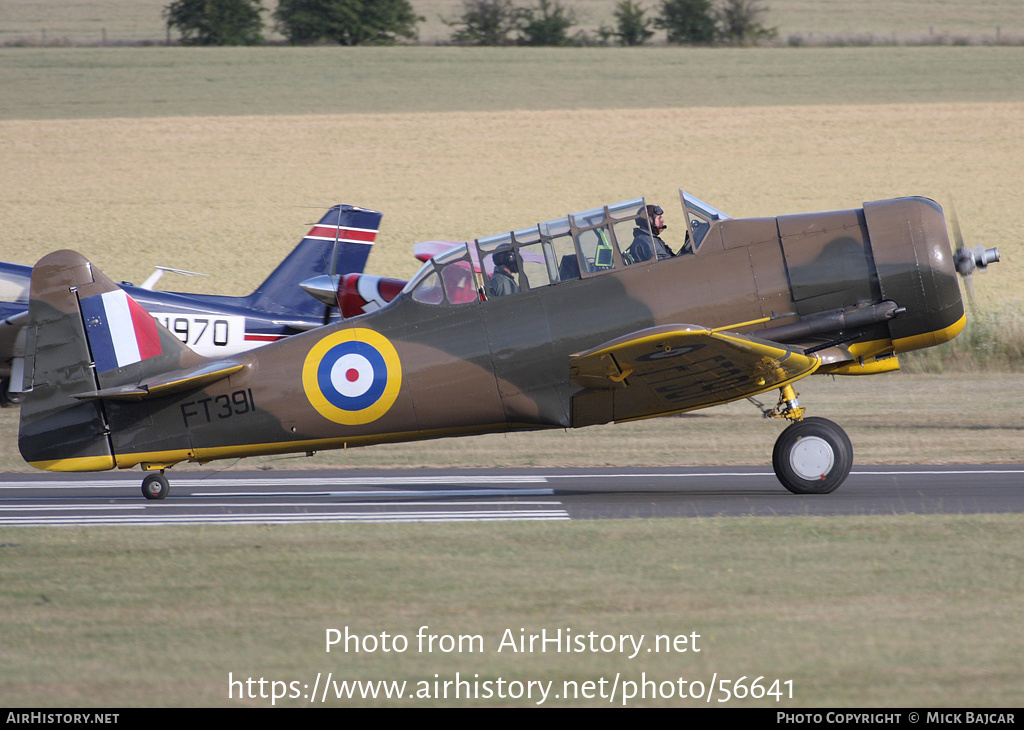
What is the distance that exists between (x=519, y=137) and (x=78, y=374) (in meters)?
34.6

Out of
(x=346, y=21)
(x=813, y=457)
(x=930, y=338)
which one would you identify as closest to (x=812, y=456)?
(x=813, y=457)

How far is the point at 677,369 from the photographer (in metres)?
9.80

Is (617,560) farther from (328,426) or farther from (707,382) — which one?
(328,426)

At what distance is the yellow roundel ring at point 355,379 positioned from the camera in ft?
34.6

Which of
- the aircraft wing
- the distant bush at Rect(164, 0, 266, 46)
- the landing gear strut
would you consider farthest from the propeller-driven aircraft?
the distant bush at Rect(164, 0, 266, 46)

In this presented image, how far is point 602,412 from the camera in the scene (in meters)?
10.5

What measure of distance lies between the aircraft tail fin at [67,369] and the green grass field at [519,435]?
1.39 metres

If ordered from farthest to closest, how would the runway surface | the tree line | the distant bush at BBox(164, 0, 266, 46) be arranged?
1. the distant bush at BBox(164, 0, 266, 46)
2. the tree line
3. the runway surface

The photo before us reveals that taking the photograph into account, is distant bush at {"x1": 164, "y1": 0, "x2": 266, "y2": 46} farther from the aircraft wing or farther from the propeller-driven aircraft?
the aircraft wing

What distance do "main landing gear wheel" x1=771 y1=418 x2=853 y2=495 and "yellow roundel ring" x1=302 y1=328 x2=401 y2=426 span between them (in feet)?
11.3

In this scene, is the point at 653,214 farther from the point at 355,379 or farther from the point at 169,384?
the point at 169,384

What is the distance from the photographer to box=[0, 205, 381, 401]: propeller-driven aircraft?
1652 cm

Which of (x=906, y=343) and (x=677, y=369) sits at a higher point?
(x=677, y=369)

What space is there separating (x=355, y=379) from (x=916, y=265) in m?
4.87
